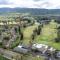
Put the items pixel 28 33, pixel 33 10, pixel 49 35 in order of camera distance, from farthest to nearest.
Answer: pixel 33 10
pixel 28 33
pixel 49 35

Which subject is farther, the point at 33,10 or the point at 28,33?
the point at 33,10

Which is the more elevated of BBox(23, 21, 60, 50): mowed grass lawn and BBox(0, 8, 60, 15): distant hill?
BBox(0, 8, 60, 15): distant hill

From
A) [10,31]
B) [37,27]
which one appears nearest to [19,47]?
[10,31]

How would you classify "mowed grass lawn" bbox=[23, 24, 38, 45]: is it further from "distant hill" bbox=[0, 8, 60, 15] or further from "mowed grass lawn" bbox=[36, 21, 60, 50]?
"distant hill" bbox=[0, 8, 60, 15]

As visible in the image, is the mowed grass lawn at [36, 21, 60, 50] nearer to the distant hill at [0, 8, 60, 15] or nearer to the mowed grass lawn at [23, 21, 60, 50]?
the mowed grass lawn at [23, 21, 60, 50]

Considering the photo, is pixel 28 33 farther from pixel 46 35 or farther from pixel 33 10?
pixel 33 10

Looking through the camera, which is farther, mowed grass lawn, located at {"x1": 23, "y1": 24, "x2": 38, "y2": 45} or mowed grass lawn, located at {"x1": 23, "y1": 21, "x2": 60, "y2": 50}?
mowed grass lawn, located at {"x1": 23, "y1": 24, "x2": 38, "y2": 45}

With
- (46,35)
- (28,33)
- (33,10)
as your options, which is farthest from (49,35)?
(33,10)

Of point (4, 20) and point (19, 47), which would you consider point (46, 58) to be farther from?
point (4, 20)

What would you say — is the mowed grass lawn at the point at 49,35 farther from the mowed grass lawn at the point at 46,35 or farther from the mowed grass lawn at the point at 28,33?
the mowed grass lawn at the point at 28,33

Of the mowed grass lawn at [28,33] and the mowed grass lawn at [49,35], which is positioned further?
the mowed grass lawn at [28,33]
